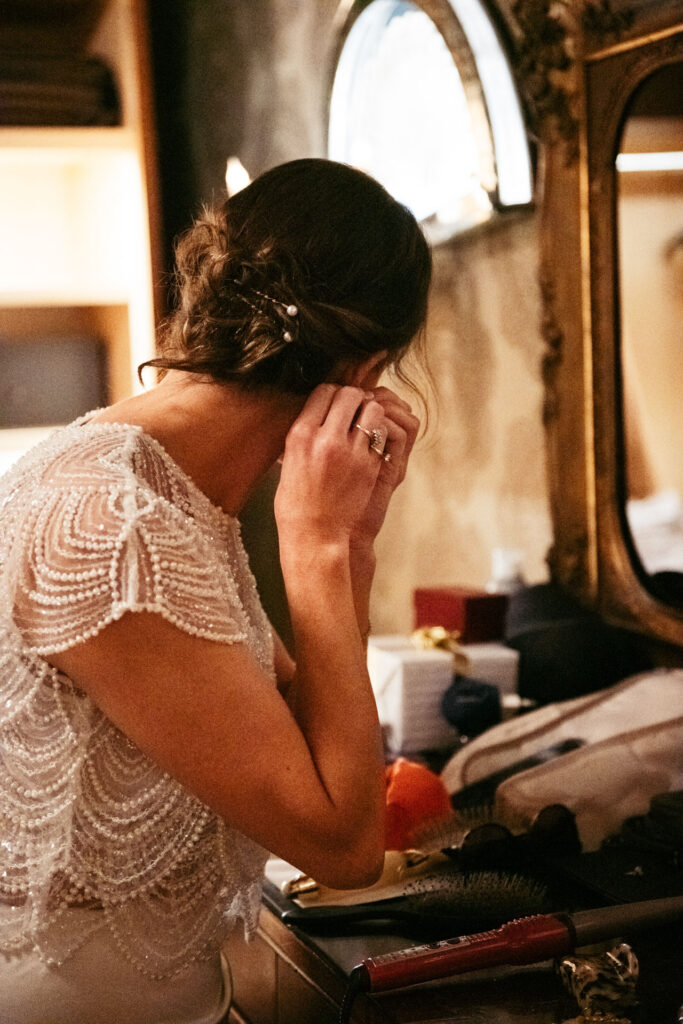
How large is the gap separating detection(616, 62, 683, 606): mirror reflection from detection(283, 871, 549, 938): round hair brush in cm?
54

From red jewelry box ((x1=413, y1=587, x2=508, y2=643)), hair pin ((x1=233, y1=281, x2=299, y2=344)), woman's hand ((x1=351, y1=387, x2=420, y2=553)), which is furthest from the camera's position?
red jewelry box ((x1=413, y1=587, x2=508, y2=643))

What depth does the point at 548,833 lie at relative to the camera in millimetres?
1165

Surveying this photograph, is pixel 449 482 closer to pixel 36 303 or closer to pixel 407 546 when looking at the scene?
pixel 407 546

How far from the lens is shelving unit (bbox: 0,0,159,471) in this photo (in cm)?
268

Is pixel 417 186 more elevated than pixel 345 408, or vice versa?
pixel 417 186

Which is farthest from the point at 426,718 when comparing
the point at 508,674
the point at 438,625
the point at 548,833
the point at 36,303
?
the point at 36,303

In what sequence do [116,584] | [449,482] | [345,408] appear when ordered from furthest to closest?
[449,482] → [345,408] → [116,584]

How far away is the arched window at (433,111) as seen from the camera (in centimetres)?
178

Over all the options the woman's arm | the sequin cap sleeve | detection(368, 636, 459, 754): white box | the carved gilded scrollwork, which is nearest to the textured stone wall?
the carved gilded scrollwork

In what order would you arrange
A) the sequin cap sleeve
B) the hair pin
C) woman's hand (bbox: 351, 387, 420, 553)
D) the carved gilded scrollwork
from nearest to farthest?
the sequin cap sleeve → the hair pin → woman's hand (bbox: 351, 387, 420, 553) → the carved gilded scrollwork

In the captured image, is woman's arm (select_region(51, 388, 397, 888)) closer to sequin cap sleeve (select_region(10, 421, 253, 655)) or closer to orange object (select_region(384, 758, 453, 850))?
sequin cap sleeve (select_region(10, 421, 253, 655))

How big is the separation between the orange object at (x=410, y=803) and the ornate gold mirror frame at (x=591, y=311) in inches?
15.7

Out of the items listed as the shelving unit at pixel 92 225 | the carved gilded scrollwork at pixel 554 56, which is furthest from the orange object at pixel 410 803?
the shelving unit at pixel 92 225

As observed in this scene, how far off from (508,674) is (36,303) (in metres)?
1.60
